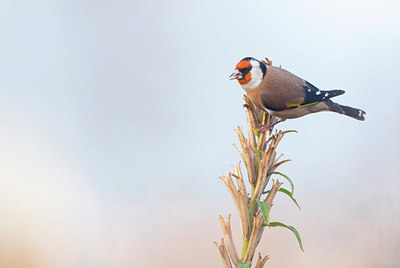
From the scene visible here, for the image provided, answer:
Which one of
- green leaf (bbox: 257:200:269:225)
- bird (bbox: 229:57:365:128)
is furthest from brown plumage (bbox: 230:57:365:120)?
green leaf (bbox: 257:200:269:225)

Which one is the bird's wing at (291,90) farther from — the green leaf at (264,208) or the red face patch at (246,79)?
the green leaf at (264,208)

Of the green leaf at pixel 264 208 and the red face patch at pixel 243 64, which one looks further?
the red face patch at pixel 243 64

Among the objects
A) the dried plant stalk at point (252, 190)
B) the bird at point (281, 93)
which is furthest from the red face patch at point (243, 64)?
the dried plant stalk at point (252, 190)

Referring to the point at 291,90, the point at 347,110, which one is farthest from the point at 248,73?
the point at 347,110

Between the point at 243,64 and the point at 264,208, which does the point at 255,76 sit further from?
the point at 264,208

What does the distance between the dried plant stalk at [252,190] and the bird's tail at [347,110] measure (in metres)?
0.21

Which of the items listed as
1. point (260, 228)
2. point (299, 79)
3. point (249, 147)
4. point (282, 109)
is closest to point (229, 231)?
point (260, 228)

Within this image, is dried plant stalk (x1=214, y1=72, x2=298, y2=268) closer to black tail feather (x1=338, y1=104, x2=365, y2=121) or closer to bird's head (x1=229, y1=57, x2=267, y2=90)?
bird's head (x1=229, y1=57, x2=267, y2=90)

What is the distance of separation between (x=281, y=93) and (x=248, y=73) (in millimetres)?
97

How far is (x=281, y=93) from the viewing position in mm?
847

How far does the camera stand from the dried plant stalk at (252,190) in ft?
2.29

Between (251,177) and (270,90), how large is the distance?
21cm

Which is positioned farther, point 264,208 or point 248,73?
point 248,73

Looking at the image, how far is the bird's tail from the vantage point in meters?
0.84
